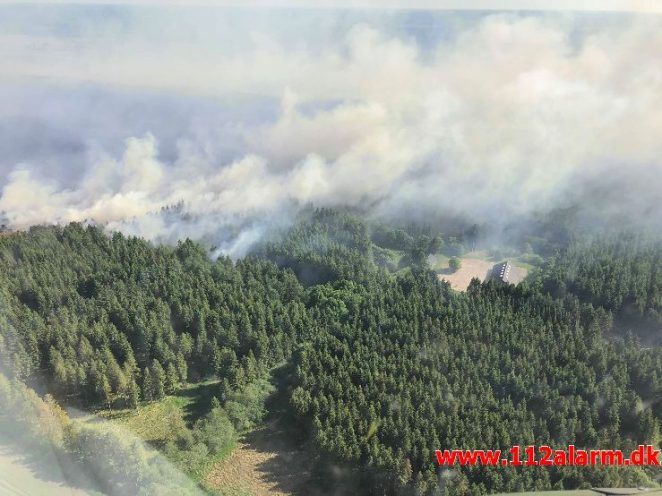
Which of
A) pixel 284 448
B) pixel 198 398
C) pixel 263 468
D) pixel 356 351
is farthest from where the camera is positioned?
pixel 356 351

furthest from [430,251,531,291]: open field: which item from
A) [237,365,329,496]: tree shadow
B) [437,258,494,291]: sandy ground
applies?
[237,365,329,496]: tree shadow

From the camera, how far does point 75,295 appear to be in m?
30.2

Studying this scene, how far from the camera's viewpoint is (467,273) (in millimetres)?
42094

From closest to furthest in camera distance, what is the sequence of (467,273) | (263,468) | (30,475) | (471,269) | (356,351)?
(30,475) → (263,468) → (356,351) → (467,273) → (471,269)

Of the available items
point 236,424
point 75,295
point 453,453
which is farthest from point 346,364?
point 75,295

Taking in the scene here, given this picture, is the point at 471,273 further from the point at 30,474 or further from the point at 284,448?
the point at 30,474

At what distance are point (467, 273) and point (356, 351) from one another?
18.9 m

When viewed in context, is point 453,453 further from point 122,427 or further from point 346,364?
point 122,427

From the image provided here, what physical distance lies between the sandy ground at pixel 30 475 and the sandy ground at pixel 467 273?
2776 centimetres

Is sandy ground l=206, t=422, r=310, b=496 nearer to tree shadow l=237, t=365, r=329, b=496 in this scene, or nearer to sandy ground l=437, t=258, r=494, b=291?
tree shadow l=237, t=365, r=329, b=496

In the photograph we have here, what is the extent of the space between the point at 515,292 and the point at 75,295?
2484cm

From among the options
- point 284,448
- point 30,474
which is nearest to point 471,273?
point 284,448

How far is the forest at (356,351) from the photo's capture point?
20141 mm

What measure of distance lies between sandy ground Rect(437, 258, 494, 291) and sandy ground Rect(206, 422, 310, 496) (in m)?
20.9
